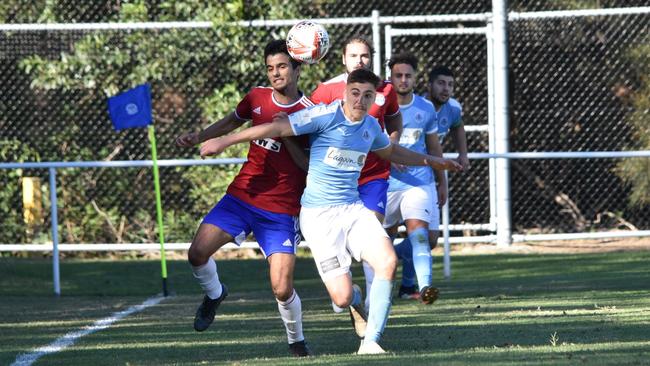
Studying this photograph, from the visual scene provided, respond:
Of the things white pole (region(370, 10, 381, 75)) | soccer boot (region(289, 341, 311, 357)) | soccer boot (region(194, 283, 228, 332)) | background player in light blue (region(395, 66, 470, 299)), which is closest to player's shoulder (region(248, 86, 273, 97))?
soccer boot (region(194, 283, 228, 332))

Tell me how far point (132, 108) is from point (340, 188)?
213 inches

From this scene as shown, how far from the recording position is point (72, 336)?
8.94 meters

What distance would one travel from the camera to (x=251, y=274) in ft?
46.1

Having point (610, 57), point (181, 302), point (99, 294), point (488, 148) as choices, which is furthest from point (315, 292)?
point (610, 57)

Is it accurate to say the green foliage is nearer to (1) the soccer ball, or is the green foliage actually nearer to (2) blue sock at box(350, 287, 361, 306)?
(1) the soccer ball

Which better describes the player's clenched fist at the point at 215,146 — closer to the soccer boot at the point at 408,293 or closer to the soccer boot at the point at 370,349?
the soccer boot at the point at 370,349

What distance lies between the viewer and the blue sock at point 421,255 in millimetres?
9375

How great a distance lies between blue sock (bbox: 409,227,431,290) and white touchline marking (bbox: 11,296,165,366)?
241cm

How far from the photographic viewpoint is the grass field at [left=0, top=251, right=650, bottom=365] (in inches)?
282

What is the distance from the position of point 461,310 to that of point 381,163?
1.46 metres

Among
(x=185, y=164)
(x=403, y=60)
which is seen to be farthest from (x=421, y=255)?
(x=185, y=164)

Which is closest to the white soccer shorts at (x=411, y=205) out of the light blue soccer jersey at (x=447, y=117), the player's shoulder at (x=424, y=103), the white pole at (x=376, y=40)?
the player's shoulder at (x=424, y=103)

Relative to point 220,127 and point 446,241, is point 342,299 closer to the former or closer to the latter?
point 220,127

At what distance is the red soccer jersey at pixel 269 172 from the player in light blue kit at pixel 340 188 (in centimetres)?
36
